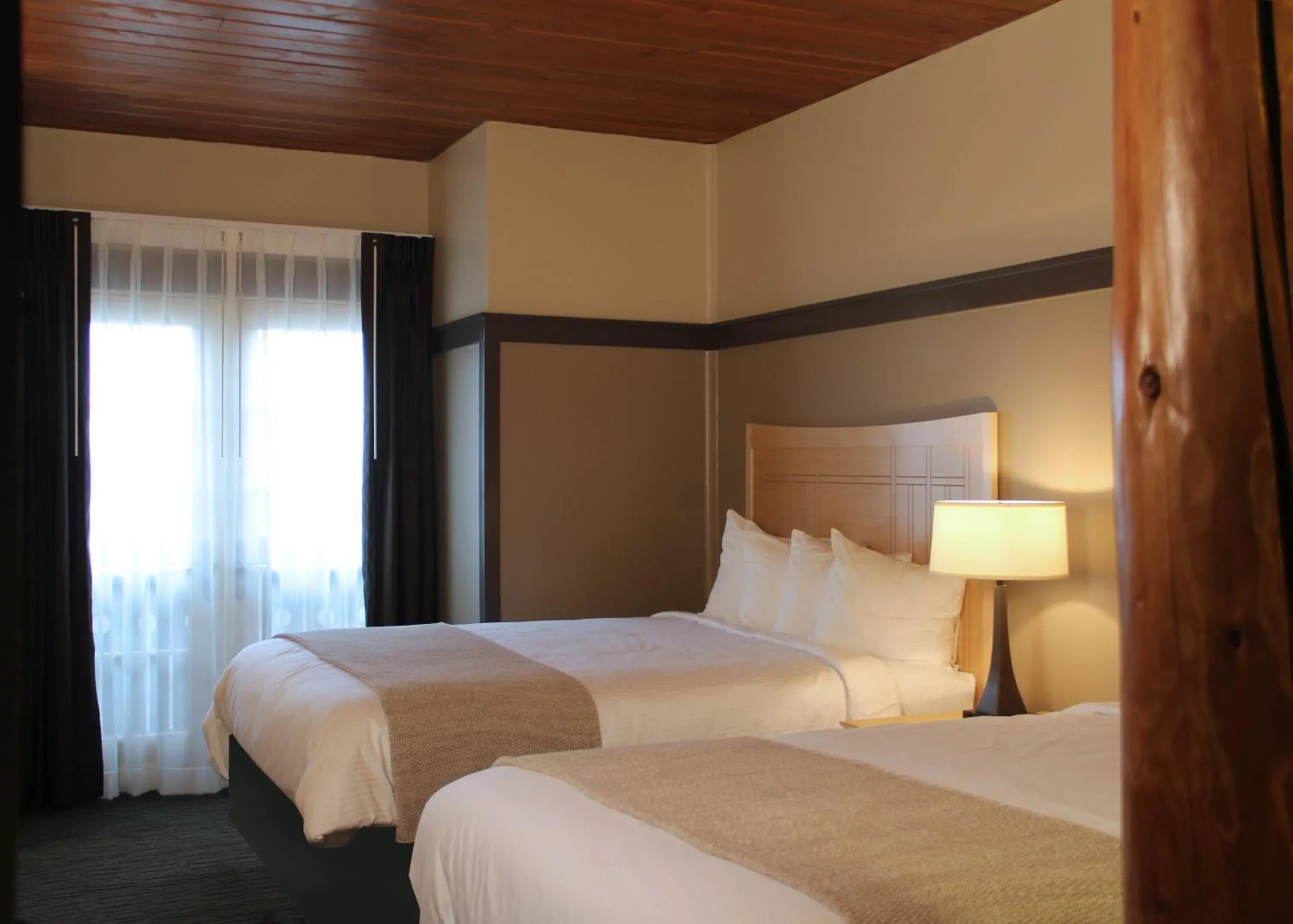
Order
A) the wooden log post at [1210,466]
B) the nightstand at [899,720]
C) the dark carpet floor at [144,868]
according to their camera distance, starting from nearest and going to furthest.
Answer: the wooden log post at [1210,466] → the nightstand at [899,720] → the dark carpet floor at [144,868]

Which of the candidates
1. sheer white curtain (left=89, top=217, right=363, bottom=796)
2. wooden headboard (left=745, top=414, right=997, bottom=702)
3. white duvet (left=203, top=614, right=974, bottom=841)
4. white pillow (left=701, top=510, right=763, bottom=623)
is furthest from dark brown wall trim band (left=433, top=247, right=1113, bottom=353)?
white duvet (left=203, top=614, right=974, bottom=841)

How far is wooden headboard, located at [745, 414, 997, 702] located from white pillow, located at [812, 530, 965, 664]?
0.15 metres

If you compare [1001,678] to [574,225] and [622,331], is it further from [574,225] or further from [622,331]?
[574,225]

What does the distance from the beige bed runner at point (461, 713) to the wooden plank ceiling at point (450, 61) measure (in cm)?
195

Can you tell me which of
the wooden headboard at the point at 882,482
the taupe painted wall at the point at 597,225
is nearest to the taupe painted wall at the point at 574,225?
the taupe painted wall at the point at 597,225

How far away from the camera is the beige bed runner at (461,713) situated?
3.17 m

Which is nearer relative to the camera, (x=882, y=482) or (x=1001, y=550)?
(x=1001, y=550)

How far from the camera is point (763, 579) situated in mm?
4684

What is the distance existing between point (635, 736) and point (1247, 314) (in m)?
2.51

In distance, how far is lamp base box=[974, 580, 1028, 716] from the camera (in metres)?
3.72

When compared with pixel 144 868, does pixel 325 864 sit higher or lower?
higher

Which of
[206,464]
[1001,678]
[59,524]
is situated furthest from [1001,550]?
[59,524]

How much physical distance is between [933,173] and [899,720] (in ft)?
6.25

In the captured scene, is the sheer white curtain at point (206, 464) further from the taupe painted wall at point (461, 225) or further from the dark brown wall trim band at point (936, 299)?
the dark brown wall trim band at point (936, 299)
